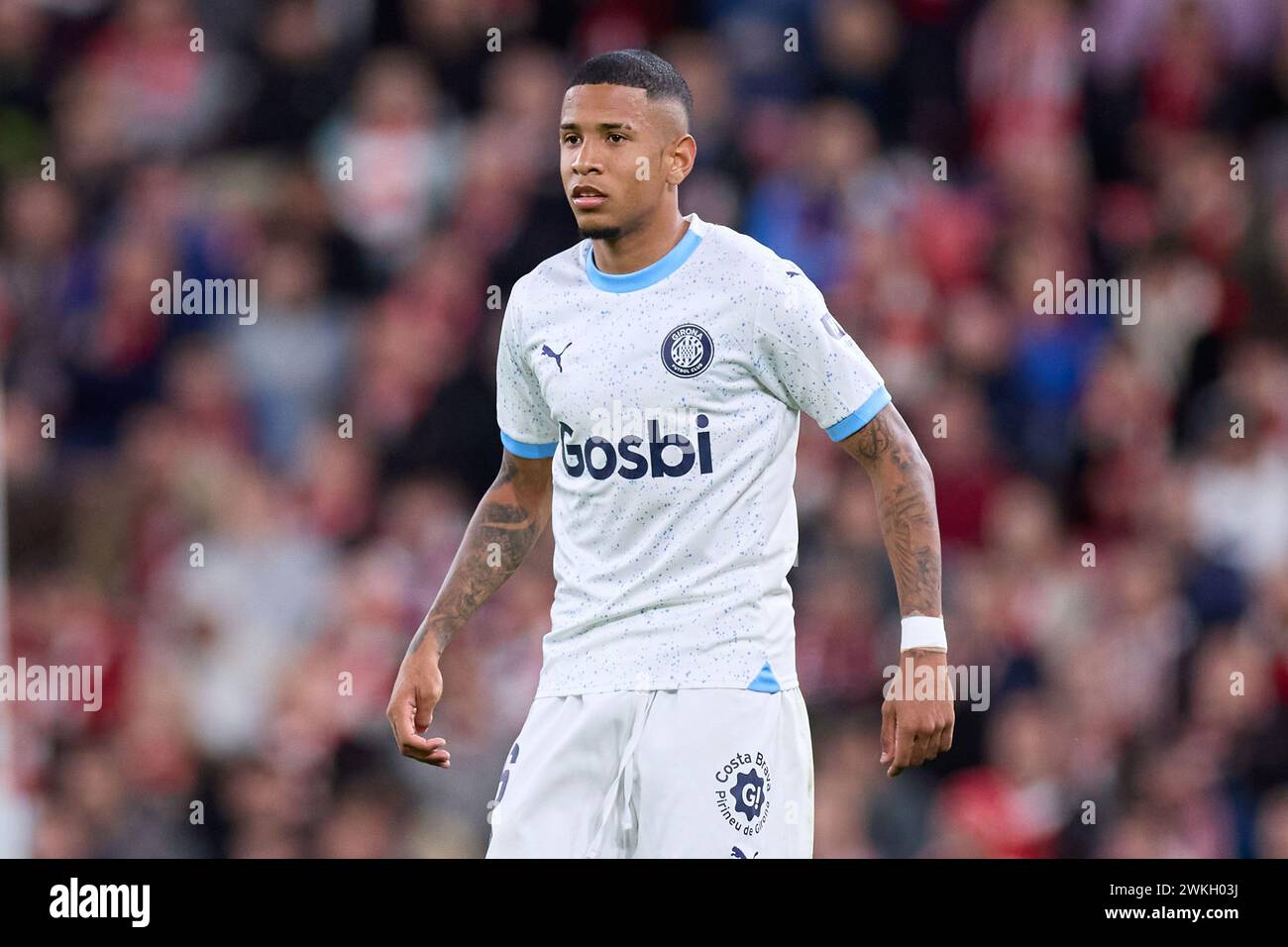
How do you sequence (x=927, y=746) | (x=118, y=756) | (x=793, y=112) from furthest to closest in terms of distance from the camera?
(x=793, y=112) < (x=118, y=756) < (x=927, y=746)

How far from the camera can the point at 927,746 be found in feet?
14.5

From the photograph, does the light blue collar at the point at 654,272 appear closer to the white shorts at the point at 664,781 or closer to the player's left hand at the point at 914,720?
the white shorts at the point at 664,781

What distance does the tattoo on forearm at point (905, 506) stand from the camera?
4727 mm

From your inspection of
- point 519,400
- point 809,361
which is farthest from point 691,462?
point 519,400

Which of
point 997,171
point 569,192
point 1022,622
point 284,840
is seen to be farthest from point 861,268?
point 569,192

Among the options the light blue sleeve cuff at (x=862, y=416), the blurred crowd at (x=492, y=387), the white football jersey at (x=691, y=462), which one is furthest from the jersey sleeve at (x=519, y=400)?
the blurred crowd at (x=492, y=387)

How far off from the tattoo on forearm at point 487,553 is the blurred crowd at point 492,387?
8.49 feet

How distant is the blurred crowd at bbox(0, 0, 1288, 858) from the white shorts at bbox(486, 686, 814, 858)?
2.88 metres

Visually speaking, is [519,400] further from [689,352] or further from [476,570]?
[689,352]

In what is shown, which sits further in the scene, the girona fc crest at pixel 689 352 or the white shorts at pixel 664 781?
the girona fc crest at pixel 689 352

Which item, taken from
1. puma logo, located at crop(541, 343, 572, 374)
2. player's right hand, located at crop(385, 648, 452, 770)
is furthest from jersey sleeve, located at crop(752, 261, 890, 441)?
player's right hand, located at crop(385, 648, 452, 770)

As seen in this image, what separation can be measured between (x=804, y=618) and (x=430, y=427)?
1.81 metres

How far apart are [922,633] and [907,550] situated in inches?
8.4

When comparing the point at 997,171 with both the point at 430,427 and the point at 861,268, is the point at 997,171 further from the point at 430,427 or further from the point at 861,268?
the point at 430,427
